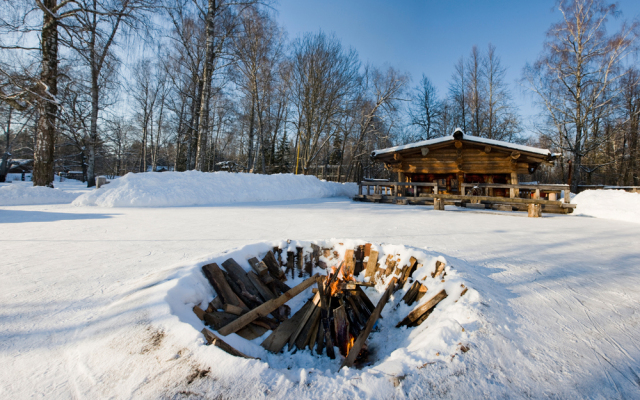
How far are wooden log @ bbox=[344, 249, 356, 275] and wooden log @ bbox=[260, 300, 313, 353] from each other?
36.1 inches

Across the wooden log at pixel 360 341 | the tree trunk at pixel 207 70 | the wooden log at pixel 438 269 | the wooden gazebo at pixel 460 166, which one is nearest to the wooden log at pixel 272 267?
the wooden log at pixel 360 341

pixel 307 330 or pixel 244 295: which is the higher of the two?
pixel 244 295

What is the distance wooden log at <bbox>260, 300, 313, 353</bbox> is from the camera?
2254 millimetres

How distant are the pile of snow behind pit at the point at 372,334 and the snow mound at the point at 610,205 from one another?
8.36 meters

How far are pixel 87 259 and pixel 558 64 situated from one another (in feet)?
78.6

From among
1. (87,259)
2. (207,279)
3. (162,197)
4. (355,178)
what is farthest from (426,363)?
(355,178)

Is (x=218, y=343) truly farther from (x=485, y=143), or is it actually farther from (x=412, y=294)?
(x=485, y=143)

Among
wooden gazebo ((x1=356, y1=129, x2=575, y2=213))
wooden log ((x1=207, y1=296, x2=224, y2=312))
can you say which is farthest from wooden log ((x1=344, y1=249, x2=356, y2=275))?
wooden gazebo ((x1=356, y1=129, x2=575, y2=213))

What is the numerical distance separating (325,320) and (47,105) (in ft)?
40.2

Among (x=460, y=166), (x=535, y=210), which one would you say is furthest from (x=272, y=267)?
(x=460, y=166)

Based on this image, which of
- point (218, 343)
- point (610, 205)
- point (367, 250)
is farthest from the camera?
point (610, 205)

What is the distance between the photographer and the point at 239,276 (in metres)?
2.89

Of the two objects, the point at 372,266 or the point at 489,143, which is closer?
the point at 372,266

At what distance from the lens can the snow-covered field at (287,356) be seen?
1317 mm
